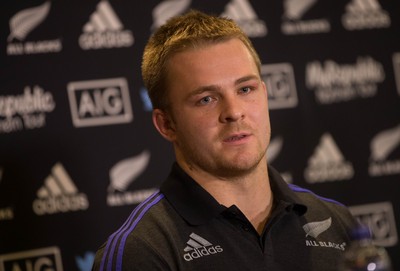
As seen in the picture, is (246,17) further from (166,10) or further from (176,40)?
(176,40)

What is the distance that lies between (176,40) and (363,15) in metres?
1.78

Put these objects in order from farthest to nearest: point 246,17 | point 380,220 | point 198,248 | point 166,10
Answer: point 380,220
point 246,17
point 166,10
point 198,248

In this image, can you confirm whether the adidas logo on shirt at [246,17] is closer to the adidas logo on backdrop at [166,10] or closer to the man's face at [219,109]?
the adidas logo on backdrop at [166,10]

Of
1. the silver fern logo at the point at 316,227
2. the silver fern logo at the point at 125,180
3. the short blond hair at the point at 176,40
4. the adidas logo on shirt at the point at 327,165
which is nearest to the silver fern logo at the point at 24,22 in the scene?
the silver fern logo at the point at 125,180

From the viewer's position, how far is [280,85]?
345cm

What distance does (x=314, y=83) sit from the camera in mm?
3506

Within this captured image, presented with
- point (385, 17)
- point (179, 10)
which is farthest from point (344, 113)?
point (179, 10)

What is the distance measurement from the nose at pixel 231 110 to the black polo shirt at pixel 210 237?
0.24 m

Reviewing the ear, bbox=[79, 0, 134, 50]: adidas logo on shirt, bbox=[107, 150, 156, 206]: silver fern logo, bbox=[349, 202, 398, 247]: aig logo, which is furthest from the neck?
bbox=[349, 202, 398, 247]: aig logo

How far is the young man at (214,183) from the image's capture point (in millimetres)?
2012

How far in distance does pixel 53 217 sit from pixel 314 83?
144 centimetres

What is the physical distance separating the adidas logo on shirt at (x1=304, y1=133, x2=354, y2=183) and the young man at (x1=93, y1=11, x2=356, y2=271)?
124cm

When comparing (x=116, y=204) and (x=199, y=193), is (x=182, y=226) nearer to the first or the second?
(x=199, y=193)

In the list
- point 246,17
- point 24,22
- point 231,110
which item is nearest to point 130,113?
point 24,22
